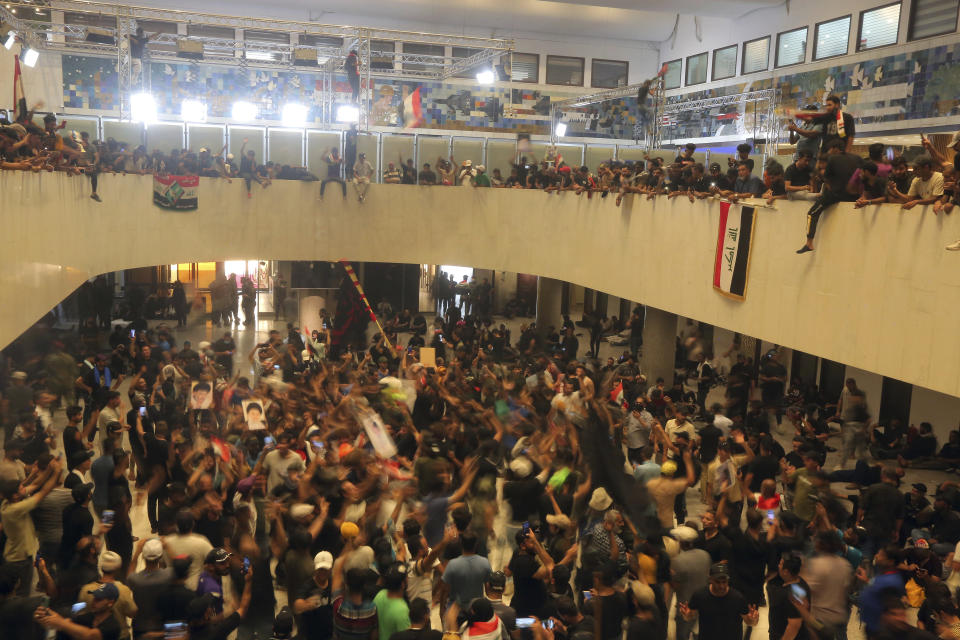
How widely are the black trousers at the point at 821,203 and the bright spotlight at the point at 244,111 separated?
22.4m

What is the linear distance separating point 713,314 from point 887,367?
373cm

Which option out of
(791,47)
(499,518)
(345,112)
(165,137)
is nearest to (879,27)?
(791,47)

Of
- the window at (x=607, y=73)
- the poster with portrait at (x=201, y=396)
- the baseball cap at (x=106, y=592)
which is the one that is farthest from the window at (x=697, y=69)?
the baseball cap at (x=106, y=592)

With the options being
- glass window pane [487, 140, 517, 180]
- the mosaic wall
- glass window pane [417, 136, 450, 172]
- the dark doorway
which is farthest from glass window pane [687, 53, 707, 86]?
the dark doorway

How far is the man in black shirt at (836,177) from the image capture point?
9.52 meters

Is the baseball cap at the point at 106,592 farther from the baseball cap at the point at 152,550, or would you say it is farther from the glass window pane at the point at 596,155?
the glass window pane at the point at 596,155

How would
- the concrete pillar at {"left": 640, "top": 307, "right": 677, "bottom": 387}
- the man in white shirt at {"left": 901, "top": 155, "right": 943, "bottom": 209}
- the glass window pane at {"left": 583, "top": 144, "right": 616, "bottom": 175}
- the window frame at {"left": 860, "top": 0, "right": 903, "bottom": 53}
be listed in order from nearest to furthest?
the man in white shirt at {"left": 901, "top": 155, "right": 943, "bottom": 209} → the concrete pillar at {"left": 640, "top": 307, "right": 677, "bottom": 387} → the window frame at {"left": 860, "top": 0, "right": 903, "bottom": 53} → the glass window pane at {"left": 583, "top": 144, "right": 616, "bottom": 175}

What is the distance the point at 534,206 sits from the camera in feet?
63.5

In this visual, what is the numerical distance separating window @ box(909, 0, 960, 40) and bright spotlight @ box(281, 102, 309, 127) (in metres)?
19.0

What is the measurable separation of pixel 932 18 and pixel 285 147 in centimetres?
1534

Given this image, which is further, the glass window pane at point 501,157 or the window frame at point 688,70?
the window frame at point 688,70

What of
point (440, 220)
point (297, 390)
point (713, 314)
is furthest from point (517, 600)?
point (440, 220)

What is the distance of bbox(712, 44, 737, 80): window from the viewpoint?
25.7 meters

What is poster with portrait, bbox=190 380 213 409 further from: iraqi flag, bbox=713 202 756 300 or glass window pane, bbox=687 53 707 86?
glass window pane, bbox=687 53 707 86
